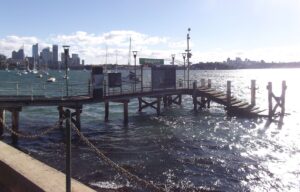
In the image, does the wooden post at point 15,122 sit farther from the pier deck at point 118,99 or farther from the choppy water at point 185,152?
the choppy water at point 185,152

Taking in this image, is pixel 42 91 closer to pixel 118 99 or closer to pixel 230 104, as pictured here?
pixel 230 104

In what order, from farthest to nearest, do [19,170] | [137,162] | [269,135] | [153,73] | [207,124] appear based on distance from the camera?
1. [153,73]
2. [207,124]
3. [269,135]
4. [137,162]
5. [19,170]

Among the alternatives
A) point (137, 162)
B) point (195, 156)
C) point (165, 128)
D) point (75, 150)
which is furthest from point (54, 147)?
point (165, 128)

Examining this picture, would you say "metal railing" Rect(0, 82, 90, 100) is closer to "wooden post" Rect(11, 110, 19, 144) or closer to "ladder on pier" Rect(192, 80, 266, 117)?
"wooden post" Rect(11, 110, 19, 144)

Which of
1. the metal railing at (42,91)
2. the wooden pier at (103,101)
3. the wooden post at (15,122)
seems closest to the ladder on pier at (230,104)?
the wooden pier at (103,101)

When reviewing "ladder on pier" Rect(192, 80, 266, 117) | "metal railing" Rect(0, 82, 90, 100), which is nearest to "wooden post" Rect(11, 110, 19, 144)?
"metal railing" Rect(0, 82, 90, 100)

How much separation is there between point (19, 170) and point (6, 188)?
0.62 metres

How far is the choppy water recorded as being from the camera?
17531 millimetres

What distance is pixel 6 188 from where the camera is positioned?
7398 mm

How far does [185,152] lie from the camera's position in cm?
2380

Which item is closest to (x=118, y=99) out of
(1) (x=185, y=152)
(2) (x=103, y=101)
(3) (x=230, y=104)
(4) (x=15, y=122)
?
(2) (x=103, y=101)

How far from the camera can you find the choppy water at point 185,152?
17531 millimetres

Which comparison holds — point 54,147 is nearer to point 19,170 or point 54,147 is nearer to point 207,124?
point 207,124

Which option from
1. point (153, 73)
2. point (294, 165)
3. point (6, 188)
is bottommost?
point (294, 165)
